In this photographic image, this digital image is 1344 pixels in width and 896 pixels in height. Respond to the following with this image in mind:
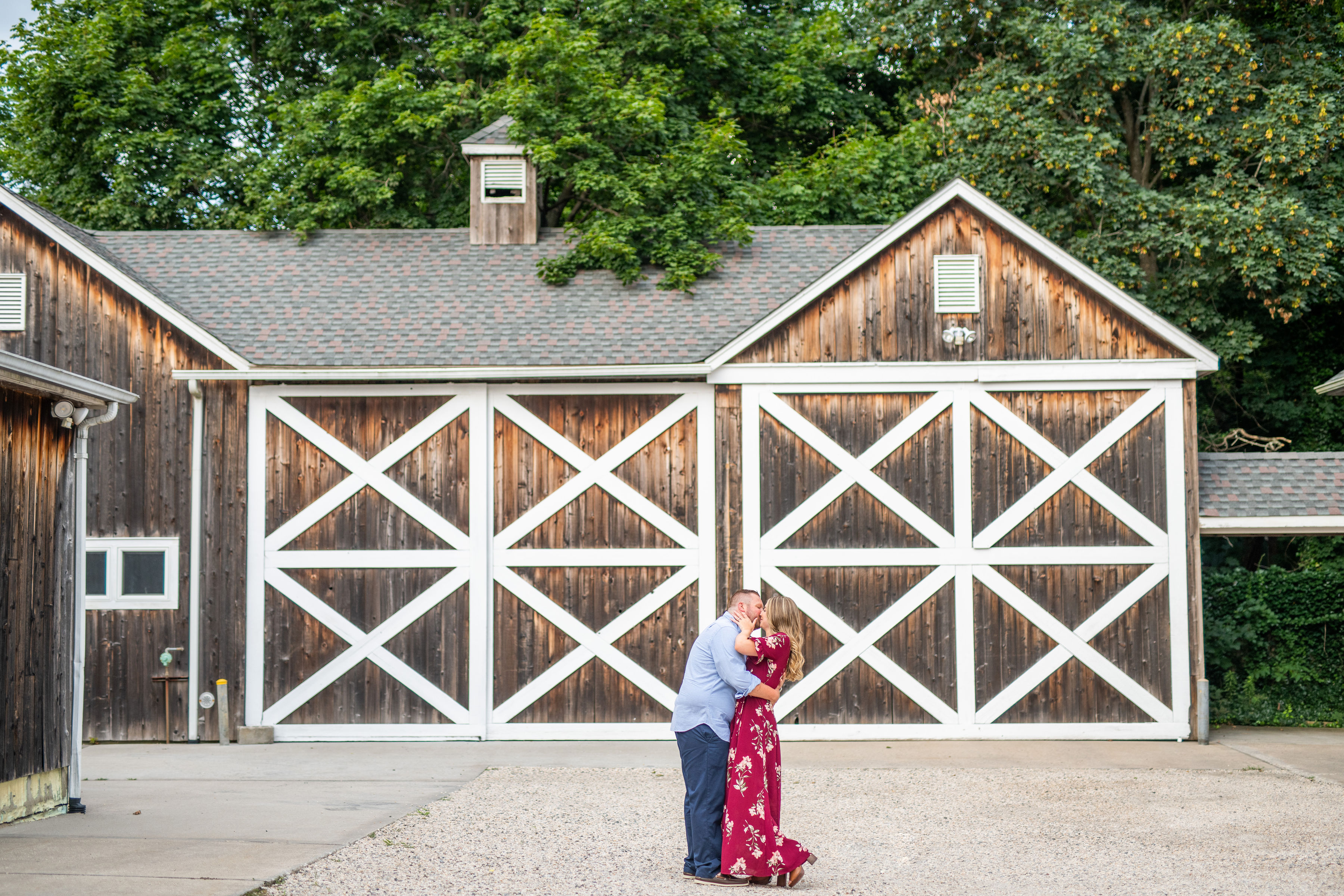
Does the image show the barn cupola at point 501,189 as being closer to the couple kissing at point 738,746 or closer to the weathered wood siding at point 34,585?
the weathered wood siding at point 34,585

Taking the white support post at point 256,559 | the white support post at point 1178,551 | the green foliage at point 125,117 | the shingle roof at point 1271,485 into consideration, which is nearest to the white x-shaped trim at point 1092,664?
the white support post at point 1178,551

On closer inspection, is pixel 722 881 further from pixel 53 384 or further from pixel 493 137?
pixel 493 137

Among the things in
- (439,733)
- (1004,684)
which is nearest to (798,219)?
(1004,684)

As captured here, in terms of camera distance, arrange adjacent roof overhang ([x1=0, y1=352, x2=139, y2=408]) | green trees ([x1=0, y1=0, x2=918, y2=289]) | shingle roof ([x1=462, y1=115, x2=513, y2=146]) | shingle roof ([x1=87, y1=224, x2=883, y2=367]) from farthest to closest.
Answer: green trees ([x1=0, y1=0, x2=918, y2=289])
shingle roof ([x1=462, y1=115, x2=513, y2=146])
shingle roof ([x1=87, y1=224, x2=883, y2=367])
adjacent roof overhang ([x1=0, y1=352, x2=139, y2=408])

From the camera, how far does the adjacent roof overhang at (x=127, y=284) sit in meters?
13.1

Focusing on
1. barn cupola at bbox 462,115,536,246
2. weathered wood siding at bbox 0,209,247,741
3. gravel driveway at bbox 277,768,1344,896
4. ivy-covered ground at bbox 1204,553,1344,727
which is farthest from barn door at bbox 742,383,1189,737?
weathered wood siding at bbox 0,209,247,741

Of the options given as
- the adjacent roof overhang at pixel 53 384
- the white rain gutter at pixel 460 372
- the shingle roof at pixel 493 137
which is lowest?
the adjacent roof overhang at pixel 53 384

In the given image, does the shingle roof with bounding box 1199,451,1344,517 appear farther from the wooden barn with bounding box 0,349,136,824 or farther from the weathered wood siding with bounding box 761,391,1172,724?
the wooden barn with bounding box 0,349,136,824

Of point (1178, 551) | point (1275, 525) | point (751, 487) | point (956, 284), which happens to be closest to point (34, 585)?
point (751, 487)

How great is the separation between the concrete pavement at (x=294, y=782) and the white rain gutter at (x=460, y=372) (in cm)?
402

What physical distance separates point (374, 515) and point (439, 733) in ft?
8.27

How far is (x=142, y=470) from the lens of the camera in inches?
523

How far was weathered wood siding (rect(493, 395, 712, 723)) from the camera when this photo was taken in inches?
516

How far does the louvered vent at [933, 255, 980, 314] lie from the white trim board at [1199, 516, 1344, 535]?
347cm
